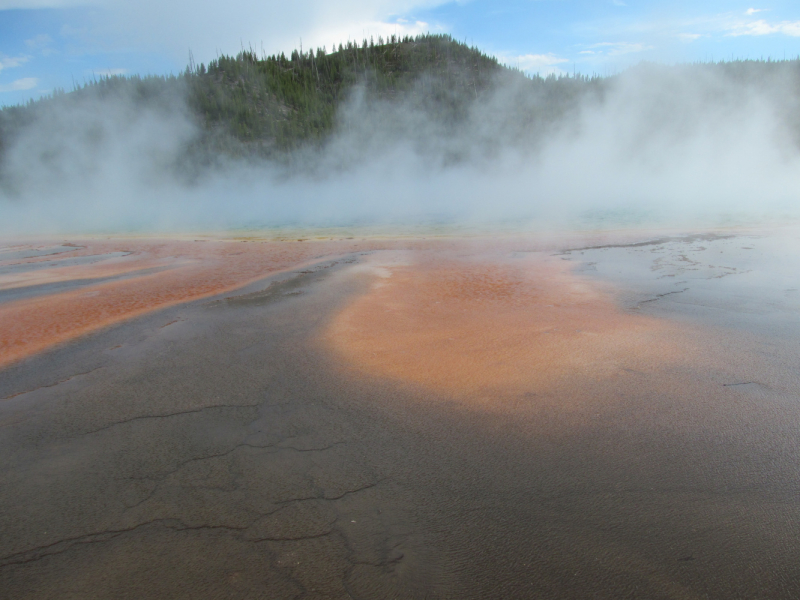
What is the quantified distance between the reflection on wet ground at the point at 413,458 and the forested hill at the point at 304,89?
193 feet

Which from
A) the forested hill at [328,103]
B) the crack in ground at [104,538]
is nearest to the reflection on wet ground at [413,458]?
the crack in ground at [104,538]

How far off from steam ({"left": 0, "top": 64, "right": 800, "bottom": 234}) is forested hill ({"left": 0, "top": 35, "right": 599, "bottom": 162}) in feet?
5.50

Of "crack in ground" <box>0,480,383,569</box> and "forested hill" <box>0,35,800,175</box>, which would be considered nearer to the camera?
"crack in ground" <box>0,480,383,569</box>

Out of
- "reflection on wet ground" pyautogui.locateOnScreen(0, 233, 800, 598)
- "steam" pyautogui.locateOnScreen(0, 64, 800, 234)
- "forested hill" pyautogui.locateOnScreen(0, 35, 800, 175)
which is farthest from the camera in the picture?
"forested hill" pyautogui.locateOnScreen(0, 35, 800, 175)

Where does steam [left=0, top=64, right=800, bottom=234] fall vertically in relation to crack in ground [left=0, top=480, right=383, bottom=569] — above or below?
above

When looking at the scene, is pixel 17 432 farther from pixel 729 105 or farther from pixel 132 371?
pixel 729 105

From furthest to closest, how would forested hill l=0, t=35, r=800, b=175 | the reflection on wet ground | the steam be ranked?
forested hill l=0, t=35, r=800, b=175 → the steam → the reflection on wet ground

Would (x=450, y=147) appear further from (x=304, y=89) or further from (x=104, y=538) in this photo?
(x=104, y=538)

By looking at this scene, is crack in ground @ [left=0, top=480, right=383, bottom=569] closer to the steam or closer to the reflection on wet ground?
the reflection on wet ground

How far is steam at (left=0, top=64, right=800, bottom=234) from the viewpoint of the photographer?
1987 inches

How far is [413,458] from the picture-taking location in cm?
252

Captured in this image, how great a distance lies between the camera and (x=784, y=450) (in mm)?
2451

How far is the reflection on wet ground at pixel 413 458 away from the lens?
1.80m

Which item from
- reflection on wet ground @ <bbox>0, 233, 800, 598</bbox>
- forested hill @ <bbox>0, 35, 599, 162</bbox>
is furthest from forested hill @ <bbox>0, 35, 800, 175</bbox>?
reflection on wet ground @ <bbox>0, 233, 800, 598</bbox>
